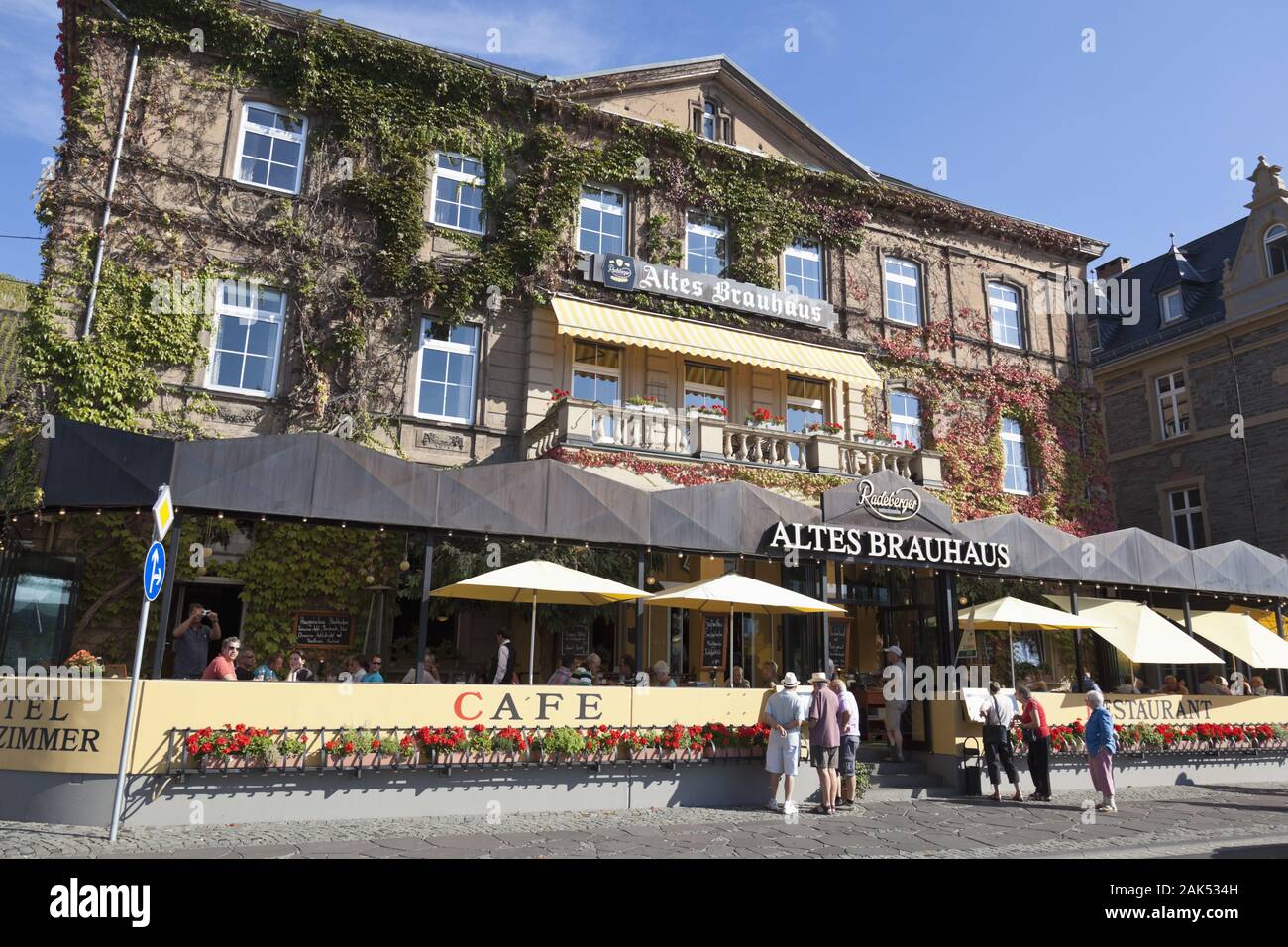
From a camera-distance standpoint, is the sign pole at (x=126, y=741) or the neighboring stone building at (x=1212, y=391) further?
the neighboring stone building at (x=1212, y=391)

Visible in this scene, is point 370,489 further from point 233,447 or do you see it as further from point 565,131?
point 565,131

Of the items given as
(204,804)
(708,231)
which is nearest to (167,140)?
(708,231)

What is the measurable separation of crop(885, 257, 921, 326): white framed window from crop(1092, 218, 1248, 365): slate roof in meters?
9.53

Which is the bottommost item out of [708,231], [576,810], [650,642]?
[576,810]

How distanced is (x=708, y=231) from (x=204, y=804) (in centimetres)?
1667

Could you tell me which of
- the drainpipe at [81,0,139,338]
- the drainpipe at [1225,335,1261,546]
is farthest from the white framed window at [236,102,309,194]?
the drainpipe at [1225,335,1261,546]

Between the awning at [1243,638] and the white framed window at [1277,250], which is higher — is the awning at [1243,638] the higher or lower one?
the lower one

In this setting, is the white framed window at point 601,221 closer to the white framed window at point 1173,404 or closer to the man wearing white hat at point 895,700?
the man wearing white hat at point 895,700

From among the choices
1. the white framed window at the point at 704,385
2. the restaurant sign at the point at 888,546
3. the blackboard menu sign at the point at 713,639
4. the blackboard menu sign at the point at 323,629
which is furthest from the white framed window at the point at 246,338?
the restaurant sign at the point at 888,546

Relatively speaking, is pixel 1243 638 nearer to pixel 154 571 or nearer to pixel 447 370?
pixel 447 370

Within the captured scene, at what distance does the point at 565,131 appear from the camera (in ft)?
66.9

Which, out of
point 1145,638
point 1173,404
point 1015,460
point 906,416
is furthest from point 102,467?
point 1173,404

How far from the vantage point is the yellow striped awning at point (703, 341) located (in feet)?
60.3

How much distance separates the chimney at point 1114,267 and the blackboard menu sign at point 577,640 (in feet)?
91.1
